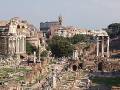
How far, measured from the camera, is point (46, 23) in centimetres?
13312

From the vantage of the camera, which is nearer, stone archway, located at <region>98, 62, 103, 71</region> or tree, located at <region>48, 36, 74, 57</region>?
stone archway, located at <region>98, 62, 103, 71</region>

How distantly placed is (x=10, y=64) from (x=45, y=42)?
1591 inches

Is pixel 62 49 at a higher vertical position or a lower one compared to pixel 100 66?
higher

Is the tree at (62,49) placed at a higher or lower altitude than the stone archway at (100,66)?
higher

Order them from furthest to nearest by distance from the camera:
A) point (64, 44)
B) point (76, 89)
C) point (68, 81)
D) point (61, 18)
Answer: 1. point (61, 18)
2. point (64, 44)
3. point (68, 81)
4. point (76, 89)

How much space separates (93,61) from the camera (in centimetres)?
5309

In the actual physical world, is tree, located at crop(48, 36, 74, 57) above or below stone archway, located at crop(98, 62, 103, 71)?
above

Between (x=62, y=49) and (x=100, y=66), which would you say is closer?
(x=100, y=66)

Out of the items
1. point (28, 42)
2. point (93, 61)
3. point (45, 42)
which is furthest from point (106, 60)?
point (45, 42)

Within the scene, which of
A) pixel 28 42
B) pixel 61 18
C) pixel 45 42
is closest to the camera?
pixel 28 42

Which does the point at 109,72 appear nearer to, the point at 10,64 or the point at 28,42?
the point at 10,64

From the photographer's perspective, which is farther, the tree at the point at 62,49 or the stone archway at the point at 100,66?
the tree at the point at 62,49

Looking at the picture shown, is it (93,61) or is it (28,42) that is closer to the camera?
(93,61)

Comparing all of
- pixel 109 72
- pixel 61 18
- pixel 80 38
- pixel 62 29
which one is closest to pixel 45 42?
pixel 80 38
